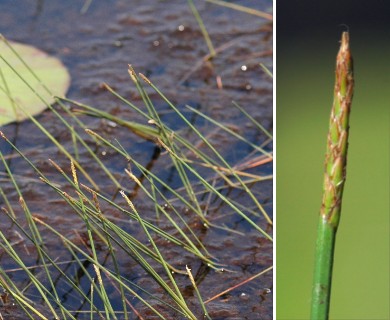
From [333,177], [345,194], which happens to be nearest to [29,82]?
[345,194]

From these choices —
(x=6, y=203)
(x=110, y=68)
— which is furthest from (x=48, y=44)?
(x=6, y=203)

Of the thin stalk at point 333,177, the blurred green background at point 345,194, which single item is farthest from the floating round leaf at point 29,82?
the thin stalk at point 333,177

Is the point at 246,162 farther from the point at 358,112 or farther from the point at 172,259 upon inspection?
the point at 358,112

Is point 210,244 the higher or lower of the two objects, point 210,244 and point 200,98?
the lower

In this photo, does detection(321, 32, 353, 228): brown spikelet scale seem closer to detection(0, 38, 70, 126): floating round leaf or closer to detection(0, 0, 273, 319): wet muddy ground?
detection(0, 0, 273, 319): wet muddy ground

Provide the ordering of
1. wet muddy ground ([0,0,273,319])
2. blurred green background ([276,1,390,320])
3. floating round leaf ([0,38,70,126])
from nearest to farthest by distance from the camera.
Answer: blurred green background ([276,1,390,320]) < wet muddy ground ([0,0,273,319]) < floating round leaf ([0,38,70,126])

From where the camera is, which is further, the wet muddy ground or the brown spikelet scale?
the wet muddy ground

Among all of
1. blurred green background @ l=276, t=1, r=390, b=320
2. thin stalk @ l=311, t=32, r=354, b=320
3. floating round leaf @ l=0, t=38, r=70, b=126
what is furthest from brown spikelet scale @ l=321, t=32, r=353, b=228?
floating round leaf @ l=0, t=38, r=70, b=126
